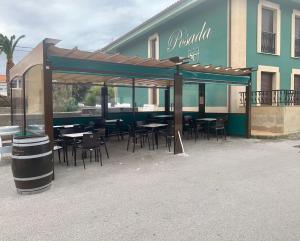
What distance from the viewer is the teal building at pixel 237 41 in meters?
11.5

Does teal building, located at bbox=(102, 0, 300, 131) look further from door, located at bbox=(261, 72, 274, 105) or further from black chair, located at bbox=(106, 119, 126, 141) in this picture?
black chair, located at bbox=(106, 119, 126, 141)

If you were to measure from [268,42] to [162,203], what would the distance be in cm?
1143

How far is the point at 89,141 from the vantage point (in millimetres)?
6270

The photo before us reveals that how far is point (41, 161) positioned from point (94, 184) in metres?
1.03

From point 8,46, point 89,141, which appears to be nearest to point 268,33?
point 89,141

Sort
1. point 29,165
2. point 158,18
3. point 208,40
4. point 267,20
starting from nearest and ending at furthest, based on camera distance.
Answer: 1. point 29,165
2. point 208,40
3. point 267,20
4. point 158,18

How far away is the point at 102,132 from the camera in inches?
284

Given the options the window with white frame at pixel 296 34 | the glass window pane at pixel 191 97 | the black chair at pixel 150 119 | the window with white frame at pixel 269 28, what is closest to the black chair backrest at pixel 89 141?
the black chair at pixel 150 119

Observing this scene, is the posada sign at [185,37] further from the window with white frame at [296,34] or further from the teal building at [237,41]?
the window with white frame at [296,34]

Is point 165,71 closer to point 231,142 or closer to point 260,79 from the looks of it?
point 231,142

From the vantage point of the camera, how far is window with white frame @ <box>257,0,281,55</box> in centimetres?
1238

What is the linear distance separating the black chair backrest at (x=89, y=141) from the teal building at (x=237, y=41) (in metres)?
7.07

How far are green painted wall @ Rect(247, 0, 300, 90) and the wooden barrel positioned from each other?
9963 mm

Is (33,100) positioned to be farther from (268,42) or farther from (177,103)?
(268,42)
